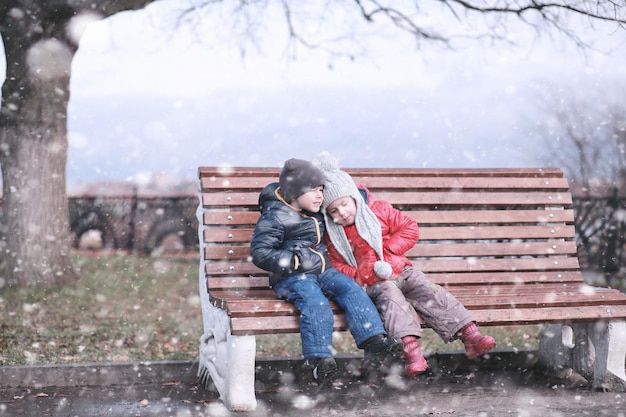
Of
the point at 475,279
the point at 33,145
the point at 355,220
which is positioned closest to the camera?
the point at 355,220

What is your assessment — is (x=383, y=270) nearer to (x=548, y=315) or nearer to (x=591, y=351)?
(x=548, y=315)

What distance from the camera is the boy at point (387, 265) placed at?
4.46 metres

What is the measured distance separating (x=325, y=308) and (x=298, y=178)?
0.79 metres

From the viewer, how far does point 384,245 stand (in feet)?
16.0

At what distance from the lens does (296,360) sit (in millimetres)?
5309

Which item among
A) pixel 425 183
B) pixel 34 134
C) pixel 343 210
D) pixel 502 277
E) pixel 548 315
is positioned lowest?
pixel 548 315

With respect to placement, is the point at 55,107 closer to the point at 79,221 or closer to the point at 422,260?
the point at 422,260

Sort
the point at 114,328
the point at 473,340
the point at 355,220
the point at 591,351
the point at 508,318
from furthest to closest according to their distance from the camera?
the point at 114,328, the point at 591,351, the point at 355,220, the point at 508,318, the point at 473,340

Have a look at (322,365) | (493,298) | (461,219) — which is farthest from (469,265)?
(322,365)

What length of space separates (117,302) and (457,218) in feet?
13.4

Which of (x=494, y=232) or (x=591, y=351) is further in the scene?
(x=494, y=232)

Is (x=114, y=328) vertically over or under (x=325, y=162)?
under

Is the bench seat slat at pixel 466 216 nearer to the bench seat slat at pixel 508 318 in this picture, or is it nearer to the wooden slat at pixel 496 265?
the wooden slat at pixel 496 265

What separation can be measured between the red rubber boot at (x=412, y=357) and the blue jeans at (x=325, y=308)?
16 cm
